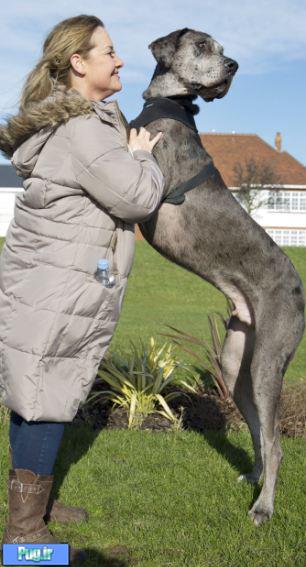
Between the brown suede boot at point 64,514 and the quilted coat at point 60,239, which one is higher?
the quilted coat at point 60,239

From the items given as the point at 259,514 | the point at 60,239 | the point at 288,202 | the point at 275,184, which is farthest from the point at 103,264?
the point at 288,202

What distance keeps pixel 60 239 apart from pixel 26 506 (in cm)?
133

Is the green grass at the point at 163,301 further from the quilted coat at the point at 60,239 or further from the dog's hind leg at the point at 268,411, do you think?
the quilted coat at the point at 60,239

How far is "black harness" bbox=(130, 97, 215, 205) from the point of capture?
164 inches

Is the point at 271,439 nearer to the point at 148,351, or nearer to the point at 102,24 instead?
the point at 102,24

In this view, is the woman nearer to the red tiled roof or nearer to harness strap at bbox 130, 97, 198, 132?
harness strap at bbox 130, 97, 198, 132

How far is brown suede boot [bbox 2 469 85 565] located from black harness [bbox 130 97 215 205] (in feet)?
5.36

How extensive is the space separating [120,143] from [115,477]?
2.55 m

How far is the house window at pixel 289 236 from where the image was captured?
5006cm

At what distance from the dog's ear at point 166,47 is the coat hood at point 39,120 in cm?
80

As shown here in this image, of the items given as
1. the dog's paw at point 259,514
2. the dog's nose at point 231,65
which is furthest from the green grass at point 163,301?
the dog's nose at point 231,65

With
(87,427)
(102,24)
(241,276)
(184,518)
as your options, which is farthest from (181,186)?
(87,427)

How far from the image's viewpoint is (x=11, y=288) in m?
3.60

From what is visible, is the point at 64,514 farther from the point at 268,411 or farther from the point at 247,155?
the point at 247,155
